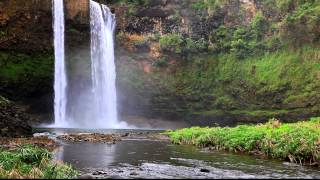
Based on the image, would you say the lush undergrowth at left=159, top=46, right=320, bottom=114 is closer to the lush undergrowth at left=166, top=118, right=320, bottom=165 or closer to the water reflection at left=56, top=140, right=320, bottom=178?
the lush undergrowth at left=166, top=118, right=320, bottom=165

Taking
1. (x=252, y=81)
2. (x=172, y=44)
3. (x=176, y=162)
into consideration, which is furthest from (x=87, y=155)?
(x=172, y=44)

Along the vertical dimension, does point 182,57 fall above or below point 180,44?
below

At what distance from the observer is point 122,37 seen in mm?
52469

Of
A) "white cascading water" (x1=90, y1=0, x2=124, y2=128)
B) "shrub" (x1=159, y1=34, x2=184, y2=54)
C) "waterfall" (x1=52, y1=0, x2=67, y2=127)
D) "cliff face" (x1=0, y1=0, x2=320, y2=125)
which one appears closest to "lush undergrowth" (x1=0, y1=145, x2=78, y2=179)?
"cliff face" (x1=0, y1=0, x2=320, y2=125)

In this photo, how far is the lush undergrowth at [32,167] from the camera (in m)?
11.6

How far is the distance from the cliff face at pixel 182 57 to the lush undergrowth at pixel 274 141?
23326 mm

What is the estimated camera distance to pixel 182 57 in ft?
173

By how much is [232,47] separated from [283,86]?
7.78 metres

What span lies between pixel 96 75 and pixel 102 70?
841 millimetres

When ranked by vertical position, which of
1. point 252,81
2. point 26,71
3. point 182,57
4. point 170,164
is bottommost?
point 170,164

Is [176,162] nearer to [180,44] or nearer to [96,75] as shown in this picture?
[96,75]

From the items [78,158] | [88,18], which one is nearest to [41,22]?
[88,18]

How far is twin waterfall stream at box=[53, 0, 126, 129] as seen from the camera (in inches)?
1918

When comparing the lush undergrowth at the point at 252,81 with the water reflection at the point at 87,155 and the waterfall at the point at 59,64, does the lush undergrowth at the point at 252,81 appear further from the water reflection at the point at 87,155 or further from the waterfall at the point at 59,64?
the water reflection at the point at 87,155
